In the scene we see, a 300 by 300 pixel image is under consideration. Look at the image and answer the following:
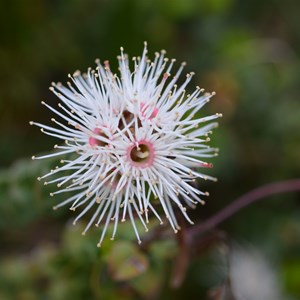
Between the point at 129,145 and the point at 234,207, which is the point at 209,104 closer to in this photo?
the point at 234,207

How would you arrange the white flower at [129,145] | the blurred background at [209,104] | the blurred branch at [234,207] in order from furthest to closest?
the blurred background at [209,104], the blurred branch at [234,207], the white flower at [129,145]

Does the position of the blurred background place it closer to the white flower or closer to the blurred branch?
the blurred branch

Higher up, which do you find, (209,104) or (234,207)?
(209,104)

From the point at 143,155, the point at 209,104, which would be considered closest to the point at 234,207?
the point at 143,155

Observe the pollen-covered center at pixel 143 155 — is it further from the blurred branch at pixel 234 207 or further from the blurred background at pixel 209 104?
the blurred background at pixel 209 104

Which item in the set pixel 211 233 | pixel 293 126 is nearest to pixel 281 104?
pixel 293 126

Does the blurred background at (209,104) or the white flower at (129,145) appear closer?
the white flower at (129,145)

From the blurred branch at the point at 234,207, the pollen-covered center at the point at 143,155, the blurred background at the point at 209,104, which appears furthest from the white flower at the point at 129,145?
the blurred background at the point at 209,104

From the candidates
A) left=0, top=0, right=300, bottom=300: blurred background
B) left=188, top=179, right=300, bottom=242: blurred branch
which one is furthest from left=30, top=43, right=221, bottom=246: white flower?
left=0, top=0, right=300, bottom=300: blurred background

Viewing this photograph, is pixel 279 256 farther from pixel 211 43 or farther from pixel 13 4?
pixel 13 4
